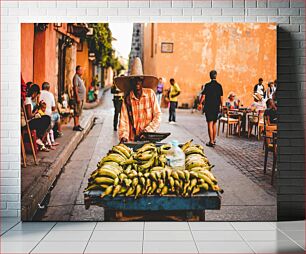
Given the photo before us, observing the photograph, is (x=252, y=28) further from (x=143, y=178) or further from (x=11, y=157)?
(x=11, y=157)

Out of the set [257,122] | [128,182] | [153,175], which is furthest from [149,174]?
[257,122]

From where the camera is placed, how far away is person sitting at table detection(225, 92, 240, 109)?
5680mm

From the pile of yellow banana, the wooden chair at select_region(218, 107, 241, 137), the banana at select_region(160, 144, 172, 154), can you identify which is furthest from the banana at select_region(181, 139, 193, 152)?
the wooden chair at select_region(218, 107, 241, 137)

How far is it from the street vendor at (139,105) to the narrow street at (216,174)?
0.10 m

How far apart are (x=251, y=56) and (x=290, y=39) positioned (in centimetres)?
40

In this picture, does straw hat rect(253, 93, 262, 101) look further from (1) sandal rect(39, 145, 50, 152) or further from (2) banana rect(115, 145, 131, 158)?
(1) sandal rect(39, 145, 50, 152)

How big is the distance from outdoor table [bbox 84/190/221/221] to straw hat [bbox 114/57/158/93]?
41.6 inches

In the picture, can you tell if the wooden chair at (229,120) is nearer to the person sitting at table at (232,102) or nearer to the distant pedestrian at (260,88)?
the person sitting at table at (232,102)

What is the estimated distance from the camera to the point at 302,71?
5.58 m

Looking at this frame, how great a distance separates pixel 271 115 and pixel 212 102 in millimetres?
578

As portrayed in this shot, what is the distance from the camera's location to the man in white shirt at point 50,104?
18.5 ft

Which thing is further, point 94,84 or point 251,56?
point 94,84

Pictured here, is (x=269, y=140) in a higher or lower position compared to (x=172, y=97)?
lower

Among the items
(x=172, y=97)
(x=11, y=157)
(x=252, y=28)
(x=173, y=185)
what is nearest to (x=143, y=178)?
(x=173, y=185)
